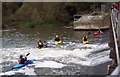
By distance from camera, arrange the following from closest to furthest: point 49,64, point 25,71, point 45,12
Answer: point 25,71, point 49,64, point 45,12

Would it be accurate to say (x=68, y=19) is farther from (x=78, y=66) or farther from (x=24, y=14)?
(x=78, y=66)

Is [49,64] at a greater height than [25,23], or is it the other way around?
[25,23]

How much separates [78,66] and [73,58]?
2.14 metres

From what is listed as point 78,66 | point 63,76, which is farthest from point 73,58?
point 63,76

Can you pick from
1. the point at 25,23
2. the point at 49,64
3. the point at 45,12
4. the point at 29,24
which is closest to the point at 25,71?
the point at 49,64

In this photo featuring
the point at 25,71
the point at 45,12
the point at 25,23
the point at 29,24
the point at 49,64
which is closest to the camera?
the point at 25,71

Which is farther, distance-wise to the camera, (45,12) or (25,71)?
(45,12)

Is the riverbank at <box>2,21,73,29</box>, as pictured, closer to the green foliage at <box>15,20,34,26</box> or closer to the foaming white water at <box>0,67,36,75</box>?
the green foliage at <box>15,20,34,26</box>

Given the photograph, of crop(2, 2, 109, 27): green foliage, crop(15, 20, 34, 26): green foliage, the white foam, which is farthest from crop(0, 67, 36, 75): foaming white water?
crop(15, 20, 34, 26): green foliage

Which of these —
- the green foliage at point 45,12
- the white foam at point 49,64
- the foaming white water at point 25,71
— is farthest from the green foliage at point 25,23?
the foaming white water at point 25,71

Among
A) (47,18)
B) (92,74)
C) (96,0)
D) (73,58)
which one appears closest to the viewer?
(92,74)

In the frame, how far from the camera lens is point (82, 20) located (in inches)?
1300

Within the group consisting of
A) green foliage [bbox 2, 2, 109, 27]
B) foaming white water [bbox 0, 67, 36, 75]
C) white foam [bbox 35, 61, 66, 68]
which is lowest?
foaming white water [bbox 0, 67, 36, 75]

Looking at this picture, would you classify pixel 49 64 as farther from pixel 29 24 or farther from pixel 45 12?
pixel 45 12
